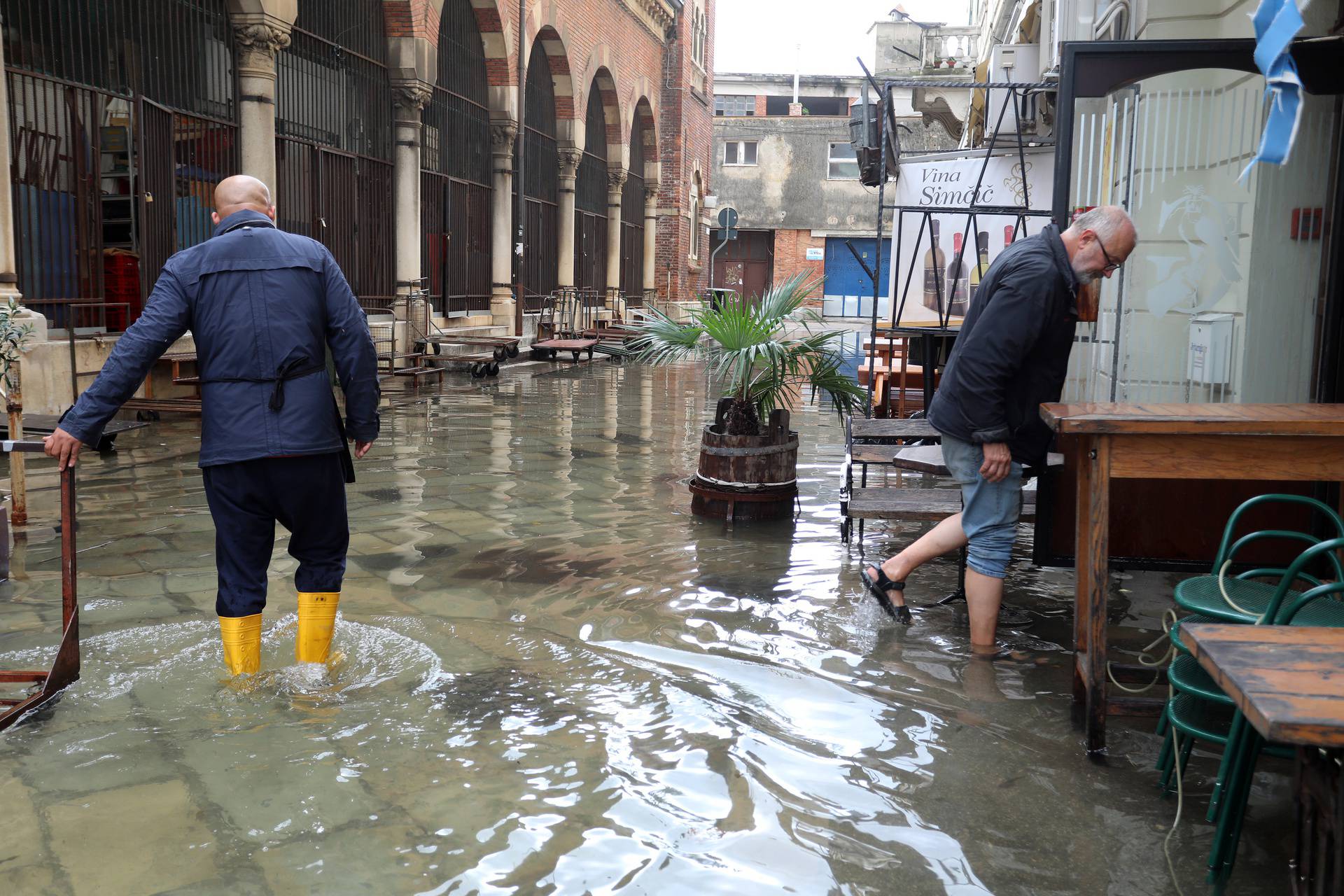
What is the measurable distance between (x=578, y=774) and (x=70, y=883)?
1.32 m

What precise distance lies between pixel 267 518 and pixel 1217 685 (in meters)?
2.99

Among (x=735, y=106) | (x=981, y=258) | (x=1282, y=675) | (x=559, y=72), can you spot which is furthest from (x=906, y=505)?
(x=735, y=106)

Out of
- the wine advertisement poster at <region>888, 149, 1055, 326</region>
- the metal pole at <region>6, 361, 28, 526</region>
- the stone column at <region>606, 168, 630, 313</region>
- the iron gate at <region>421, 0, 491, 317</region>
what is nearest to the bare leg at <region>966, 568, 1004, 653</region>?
the wine advertisement poster at <region>888, 149, 1055, 326</region>

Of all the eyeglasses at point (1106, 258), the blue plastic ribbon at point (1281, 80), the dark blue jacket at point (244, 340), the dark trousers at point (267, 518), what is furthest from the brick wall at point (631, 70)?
the blue plastic ribbon at point (1281, 80)

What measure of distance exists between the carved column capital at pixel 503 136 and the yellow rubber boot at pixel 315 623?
17818 mm

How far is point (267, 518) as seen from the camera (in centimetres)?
414

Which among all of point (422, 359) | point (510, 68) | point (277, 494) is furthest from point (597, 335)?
point (277, 494)

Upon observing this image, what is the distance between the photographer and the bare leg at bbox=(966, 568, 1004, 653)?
4.68 metres

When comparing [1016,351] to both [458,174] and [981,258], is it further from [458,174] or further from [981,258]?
[458,174]

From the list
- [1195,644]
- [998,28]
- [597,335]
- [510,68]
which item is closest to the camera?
[1195,644]

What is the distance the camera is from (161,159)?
479 inches

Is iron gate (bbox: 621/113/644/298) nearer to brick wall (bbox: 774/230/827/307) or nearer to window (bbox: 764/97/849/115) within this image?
brick wall (bbox: 774/230/827/307)

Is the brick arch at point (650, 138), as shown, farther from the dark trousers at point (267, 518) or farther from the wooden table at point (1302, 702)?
the wooden table at point (1302, 702)

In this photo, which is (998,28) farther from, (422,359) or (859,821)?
(859,821)
